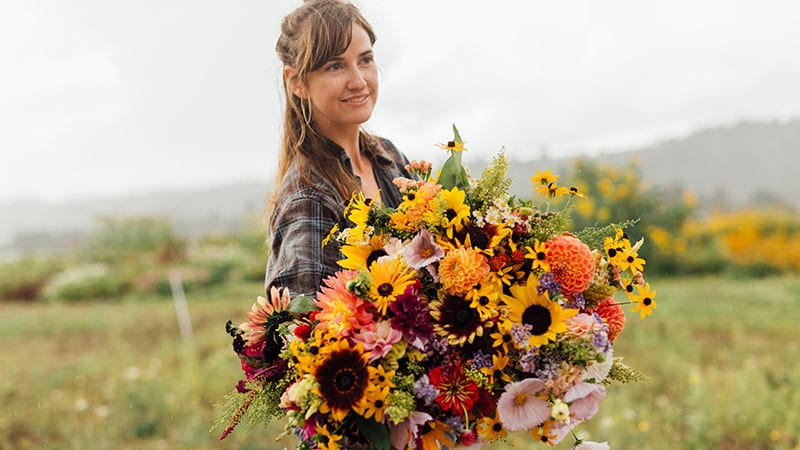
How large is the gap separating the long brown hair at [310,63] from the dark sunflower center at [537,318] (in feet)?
2.22

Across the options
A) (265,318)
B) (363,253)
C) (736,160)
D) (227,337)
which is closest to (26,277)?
(227,337)

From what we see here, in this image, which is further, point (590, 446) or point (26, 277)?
point (26, 277)

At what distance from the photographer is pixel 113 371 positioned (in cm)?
521

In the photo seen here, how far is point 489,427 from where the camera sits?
4.16ft

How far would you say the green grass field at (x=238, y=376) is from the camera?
351 cm

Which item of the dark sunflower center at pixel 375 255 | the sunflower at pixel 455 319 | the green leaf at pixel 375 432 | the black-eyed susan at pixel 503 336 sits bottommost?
the green leaf at pixel 375 432

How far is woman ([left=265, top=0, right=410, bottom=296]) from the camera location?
5.20ft

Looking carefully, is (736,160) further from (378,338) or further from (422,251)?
(378,338)

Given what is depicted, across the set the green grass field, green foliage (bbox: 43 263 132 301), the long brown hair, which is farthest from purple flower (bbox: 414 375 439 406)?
green foliage (bbox: 43 263 132 301)

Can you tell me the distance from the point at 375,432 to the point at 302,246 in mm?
519

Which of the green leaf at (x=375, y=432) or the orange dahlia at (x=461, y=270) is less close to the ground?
the orange dahlia at (x=461, y=270)

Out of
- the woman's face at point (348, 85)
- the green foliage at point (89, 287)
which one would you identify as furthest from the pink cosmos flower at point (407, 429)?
the green foliage at point (89, 287)

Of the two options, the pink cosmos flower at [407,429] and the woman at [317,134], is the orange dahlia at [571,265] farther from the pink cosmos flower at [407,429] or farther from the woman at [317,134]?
the woman at [317,134]

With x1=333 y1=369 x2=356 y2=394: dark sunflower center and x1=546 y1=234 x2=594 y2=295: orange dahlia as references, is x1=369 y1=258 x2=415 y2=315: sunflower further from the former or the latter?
x1=546 y1=234 x2=594 y2=295: orange dahlia
